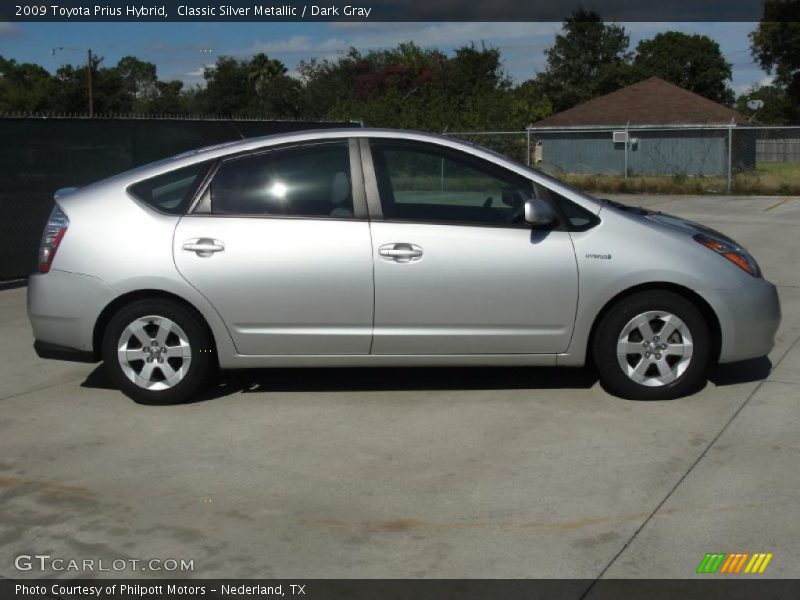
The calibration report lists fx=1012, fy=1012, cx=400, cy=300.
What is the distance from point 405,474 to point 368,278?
142cm

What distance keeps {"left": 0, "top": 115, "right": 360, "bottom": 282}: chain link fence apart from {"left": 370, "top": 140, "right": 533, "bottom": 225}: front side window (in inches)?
238

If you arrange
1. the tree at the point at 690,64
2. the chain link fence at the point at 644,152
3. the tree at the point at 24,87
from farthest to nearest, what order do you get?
the tree at the point at 690,64 < the tree at the point at 24,87 < the chain link fence at the point at 644,152

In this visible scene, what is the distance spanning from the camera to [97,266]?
20.1ft

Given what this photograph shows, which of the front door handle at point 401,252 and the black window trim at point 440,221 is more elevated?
the black window trim at point 440,221

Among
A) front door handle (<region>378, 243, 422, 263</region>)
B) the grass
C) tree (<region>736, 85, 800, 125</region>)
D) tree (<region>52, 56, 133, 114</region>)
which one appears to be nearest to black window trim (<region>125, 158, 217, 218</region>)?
front door handle (<region>378, 243, 422, 263</region>)

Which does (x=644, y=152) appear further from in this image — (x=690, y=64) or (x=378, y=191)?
(x=378, y=191)

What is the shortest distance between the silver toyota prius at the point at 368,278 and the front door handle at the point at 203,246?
12mm

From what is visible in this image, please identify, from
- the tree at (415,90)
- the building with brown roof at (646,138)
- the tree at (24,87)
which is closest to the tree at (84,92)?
the tree at (24,87)

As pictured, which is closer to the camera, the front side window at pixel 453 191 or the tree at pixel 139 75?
the front side window at pixel 453 191

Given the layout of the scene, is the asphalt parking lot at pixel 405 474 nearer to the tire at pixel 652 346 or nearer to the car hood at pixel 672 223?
the tire at pixel 652 346

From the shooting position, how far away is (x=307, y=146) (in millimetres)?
6320

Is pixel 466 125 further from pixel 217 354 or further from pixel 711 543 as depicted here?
pixel 711 543

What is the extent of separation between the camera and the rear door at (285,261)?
6062mm

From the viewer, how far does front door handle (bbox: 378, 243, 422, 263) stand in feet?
19.8
